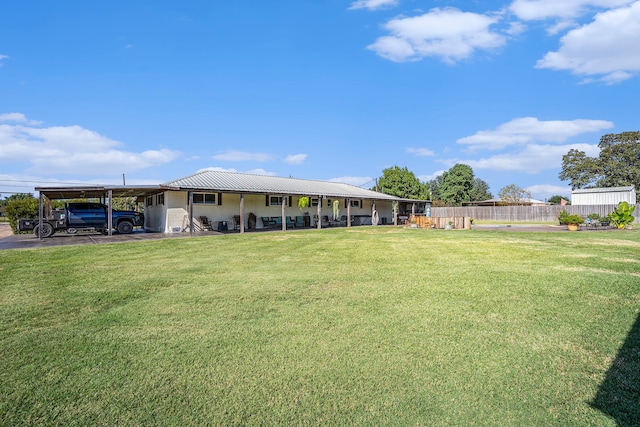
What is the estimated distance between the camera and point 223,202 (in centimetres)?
2091

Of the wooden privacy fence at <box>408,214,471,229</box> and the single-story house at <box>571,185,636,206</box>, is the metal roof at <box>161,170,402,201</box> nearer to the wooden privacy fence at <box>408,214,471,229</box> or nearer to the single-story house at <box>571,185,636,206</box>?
the wooden privacy fence at <box>408,214,471,229</box>

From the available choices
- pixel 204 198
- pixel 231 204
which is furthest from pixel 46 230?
pixel 231 204

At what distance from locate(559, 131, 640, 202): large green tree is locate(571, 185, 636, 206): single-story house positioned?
15895 mm

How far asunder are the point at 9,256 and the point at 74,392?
31.5ft

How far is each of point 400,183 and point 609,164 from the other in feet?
99.5

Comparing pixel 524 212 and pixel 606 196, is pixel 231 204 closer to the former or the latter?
pixel 524 212

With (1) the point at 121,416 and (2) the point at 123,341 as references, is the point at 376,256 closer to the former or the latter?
(2) the point at 123,341

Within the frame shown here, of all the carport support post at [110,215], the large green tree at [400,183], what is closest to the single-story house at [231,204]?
the carport support post at [110,215]

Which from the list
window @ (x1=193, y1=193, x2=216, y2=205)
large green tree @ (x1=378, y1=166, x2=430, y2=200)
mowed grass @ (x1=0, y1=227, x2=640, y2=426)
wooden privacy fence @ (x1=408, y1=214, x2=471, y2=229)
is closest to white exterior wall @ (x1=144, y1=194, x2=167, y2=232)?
window @ (x1=193, y1=193, x2=216, y2=205)

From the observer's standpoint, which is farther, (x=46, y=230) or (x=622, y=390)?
(x=46, y=230)

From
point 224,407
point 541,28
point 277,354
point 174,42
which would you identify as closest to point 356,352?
point 277,354

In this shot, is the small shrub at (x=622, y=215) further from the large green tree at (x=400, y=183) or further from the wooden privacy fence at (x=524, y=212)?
the large green tree at (x=400, y=183)

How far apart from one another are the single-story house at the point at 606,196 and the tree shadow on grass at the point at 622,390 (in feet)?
133

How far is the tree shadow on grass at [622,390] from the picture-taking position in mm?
2332
